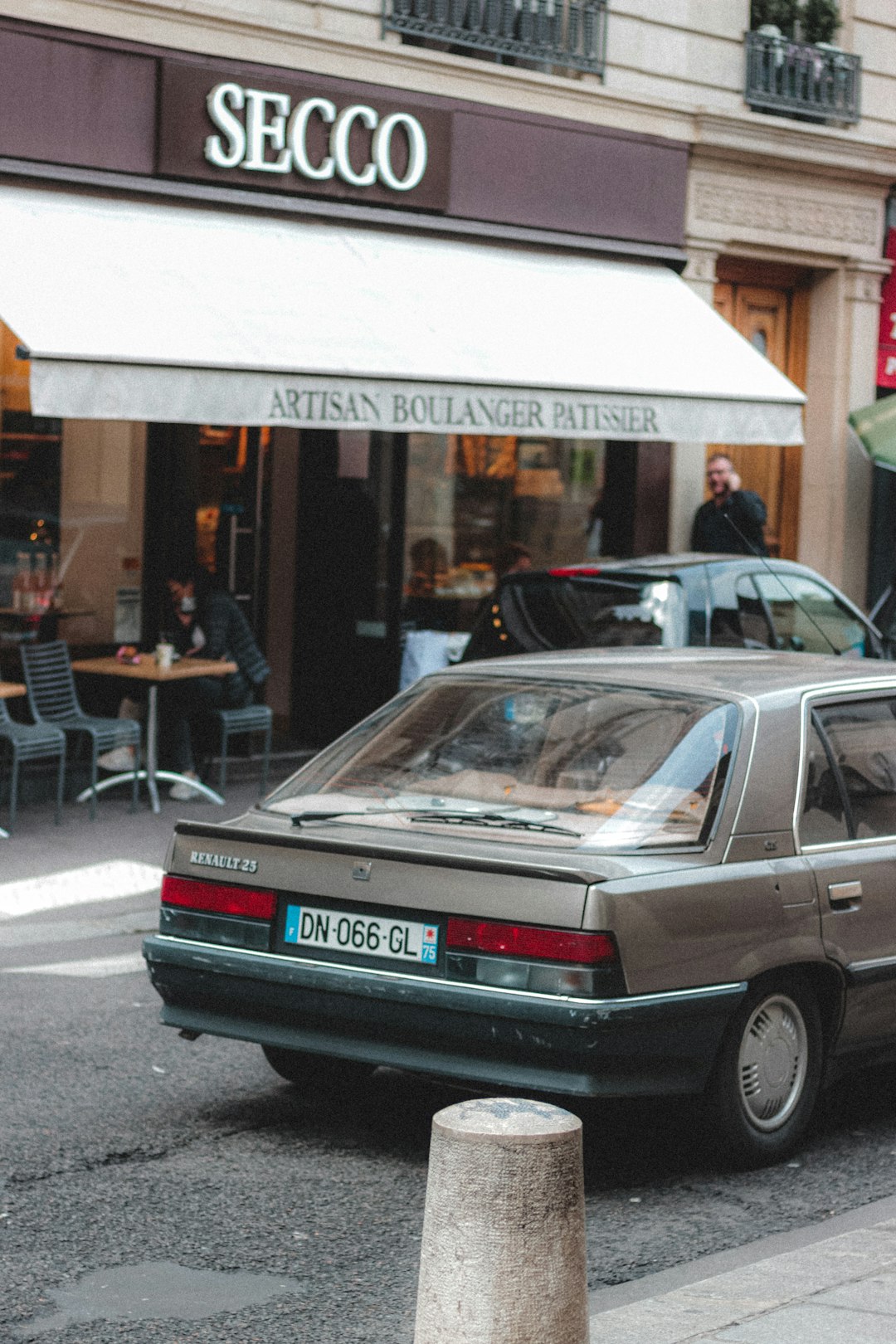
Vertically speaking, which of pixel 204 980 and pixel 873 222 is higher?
pixel 873 222

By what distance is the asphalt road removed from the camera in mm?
4695

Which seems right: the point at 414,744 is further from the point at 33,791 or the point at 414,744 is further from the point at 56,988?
the point at 33,791

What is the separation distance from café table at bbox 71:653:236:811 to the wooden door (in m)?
6.97

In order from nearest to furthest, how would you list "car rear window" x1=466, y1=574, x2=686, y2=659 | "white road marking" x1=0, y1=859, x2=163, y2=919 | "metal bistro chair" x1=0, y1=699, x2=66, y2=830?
"white road marking" x1=0, y1=859, x2=163, y2=919 < "car rear window" x1=466, y1=574, x2=686, y2=659 < "metal bistro chair" x1=0, y1=699, x2=66, y2=830

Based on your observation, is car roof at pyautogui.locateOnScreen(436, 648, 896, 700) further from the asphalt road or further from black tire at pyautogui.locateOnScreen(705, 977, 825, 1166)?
the asphalt road

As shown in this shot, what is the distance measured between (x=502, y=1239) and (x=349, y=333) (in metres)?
9.12

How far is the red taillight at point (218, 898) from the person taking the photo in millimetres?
5801

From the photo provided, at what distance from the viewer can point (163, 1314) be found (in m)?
4.61

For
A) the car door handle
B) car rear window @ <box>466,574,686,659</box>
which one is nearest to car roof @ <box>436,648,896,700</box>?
the car door handle

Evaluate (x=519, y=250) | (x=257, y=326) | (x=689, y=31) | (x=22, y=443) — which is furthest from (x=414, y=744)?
(x=689, y=31)

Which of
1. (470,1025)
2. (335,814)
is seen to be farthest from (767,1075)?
(335,814)

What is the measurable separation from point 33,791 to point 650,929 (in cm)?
776

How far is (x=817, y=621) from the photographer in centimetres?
1177

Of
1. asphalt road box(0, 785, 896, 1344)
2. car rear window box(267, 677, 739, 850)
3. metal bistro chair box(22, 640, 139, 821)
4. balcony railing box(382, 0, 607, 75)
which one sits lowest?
asphalt road box(0, 785, 896, 1344)
